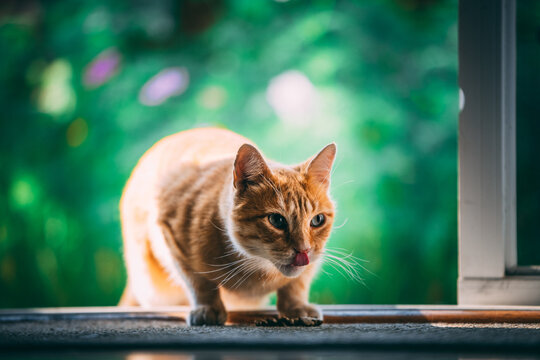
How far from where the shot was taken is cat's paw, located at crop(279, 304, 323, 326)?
1188 millimetres

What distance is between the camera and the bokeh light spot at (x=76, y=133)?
2.18 meters

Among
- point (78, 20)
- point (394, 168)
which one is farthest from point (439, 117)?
point (78, 20)

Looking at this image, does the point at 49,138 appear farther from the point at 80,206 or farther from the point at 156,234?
the point at 156,234

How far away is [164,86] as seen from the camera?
219cm

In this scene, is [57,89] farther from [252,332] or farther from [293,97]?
[252,332]

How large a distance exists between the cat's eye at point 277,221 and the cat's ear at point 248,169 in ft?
0.33

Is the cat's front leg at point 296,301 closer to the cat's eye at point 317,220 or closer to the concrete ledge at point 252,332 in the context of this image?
the concrete ledge at point 252,332

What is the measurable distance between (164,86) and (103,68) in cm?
29

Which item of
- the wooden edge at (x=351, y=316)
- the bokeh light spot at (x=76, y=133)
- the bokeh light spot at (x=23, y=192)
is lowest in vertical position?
the wooden edge at (x=351, y=316)

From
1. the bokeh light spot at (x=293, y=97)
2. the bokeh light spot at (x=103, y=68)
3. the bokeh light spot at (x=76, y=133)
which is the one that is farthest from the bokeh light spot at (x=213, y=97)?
the bokeh light spot at (x=76, y=133)

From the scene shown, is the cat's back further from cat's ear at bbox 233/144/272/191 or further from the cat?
cat's ear at bbox 233/144/272/191

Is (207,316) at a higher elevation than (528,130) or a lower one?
lower

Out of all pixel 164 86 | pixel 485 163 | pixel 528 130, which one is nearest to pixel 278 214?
pixel 485 163

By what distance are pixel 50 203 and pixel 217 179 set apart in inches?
44.2
